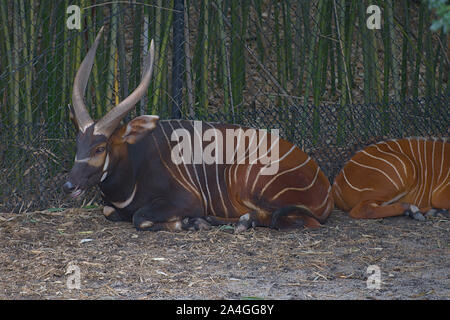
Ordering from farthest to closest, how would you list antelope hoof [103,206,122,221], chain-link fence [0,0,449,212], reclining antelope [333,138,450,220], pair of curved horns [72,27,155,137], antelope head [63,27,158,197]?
1. chain-link fence [0,0,449,212]
2. reclining antelope [333,138,450,220]
3. antelope hoof [103,206,122,221]
4. pair of curved horns [72,27,155,137]
5. antelope head [63,27,158,197]

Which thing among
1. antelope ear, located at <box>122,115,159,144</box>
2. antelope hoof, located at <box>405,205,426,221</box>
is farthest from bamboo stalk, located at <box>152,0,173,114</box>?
antelope hoof, located at <box>405,205,426,221</box>

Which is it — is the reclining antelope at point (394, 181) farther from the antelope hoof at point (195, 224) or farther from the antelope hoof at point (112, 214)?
the antelope hoof at point (112, 214)

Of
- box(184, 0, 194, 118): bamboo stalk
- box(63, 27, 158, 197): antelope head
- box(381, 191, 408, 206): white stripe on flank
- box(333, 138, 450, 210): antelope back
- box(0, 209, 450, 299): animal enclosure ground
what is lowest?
box(0, 209, 450, 299): animal enclosure ground

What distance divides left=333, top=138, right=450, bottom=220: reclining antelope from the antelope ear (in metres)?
1.28

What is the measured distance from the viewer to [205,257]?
383 cm

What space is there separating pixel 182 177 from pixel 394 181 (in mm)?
1332

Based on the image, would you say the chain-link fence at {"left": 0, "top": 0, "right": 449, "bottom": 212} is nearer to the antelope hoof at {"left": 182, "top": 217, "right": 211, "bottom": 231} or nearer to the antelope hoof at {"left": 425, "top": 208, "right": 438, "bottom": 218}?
the antelope hoof at {"left": 425, "top": 208, "right": 438, "bottom": 218}

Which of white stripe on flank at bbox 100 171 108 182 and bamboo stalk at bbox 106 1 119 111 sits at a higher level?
bamboo stalk at bbox 106 1 119 111

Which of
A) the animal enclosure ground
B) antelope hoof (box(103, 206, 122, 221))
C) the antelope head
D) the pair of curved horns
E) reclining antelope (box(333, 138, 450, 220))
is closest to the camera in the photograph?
the animal enclosure ground

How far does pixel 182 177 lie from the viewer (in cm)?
456

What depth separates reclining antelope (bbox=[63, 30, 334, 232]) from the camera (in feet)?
14.4

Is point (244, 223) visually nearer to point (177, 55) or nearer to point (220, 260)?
point (220, 260)

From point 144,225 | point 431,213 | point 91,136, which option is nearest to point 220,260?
point 144,225

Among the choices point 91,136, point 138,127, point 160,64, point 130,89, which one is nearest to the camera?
point 91,136
